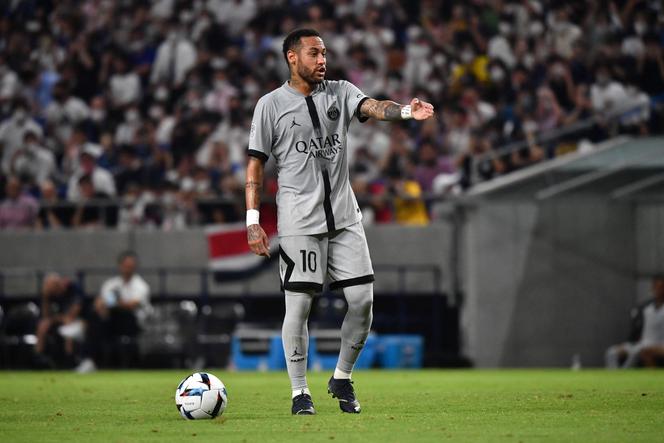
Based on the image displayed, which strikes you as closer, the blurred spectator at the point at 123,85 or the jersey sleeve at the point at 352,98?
the jersey sleeve at the point at 352,98

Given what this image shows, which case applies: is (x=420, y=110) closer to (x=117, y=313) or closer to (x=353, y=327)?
(x=353, y=327)

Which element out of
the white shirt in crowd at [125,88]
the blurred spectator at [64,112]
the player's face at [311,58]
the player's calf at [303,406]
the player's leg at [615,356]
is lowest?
the player's leg at [615,356]

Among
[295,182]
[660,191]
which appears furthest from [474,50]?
[295,182]

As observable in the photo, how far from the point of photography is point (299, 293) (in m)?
8.68

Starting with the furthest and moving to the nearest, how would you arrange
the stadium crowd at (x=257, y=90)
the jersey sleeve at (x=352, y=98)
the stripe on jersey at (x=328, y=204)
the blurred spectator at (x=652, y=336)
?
1. the stadium crowd at (x=257, y=90)
2. the blurred spectator at (x=652, y=336)
3. the jersey sleeve at (x=352, y=98)
4. the stripe on jersey at (x=328, y=204)

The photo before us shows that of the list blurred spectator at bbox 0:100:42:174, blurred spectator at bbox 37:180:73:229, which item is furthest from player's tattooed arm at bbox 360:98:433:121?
blurred spectator at bbox 0:100:42:174

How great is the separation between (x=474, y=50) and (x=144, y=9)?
Answer: 274 inches

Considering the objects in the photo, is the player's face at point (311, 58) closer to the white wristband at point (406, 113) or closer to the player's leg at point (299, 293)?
the white wristband at point (406, 113)

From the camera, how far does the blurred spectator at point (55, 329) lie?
19.2 metres

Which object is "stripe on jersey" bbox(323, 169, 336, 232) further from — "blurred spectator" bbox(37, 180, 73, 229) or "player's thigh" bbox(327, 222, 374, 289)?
"blurred spectator" bbox(37, 180, 73, 229)

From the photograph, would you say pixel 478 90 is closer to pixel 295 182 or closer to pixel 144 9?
pixel 144 9

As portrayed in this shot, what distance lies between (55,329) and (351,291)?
37.3 feet

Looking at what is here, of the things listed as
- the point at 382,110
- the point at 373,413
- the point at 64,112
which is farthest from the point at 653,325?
Answer: the point at 64,112

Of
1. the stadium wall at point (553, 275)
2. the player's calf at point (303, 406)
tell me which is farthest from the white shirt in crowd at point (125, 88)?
the player's calf at point (303, 406)
